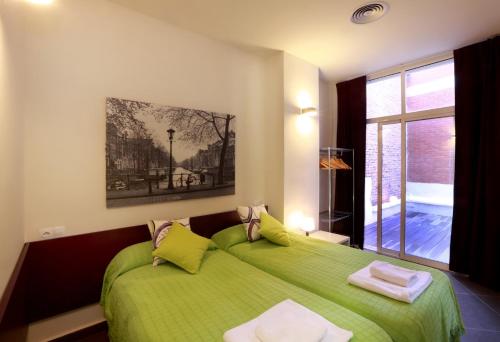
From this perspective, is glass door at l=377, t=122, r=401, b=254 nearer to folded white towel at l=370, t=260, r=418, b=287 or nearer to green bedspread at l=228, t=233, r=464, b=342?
green bedspread at l=228, t=233, r=464, b=342

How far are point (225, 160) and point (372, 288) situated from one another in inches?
76.0

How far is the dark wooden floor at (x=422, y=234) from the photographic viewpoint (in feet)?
10.9

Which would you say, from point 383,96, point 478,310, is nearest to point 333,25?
point 383,96

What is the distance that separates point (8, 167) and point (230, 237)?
6.05 feet

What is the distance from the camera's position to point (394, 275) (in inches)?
67.5

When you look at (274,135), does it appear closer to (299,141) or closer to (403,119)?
(299,141)

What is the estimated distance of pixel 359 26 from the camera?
253cm

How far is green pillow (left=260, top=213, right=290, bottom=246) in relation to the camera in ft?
8.39

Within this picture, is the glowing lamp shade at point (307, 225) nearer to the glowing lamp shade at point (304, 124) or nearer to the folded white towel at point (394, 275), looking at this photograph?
the glowing lamp shade at point (304, 124)

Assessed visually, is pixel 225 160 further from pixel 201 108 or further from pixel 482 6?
pixel 482 6

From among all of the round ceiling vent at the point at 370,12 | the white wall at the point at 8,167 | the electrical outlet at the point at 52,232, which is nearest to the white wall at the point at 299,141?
the round ceiling vent at the point at 370,12

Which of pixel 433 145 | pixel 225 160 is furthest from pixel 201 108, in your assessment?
pixel 433 145

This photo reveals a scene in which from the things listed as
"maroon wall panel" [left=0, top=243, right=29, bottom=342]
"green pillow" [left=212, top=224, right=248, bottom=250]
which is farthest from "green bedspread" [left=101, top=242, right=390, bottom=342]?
"maroon wall panel" [left=0, top=243, right=29, bottom=342]

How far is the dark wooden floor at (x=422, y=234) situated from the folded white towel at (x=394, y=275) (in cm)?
209
